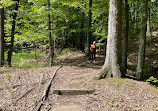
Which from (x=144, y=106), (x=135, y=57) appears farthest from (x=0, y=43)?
(x=135, y=57)

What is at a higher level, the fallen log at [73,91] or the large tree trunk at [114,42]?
the large tree trunk at [114,42]

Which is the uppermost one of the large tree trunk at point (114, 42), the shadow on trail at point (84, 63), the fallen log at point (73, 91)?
the large tree trunk at point (114, 42)

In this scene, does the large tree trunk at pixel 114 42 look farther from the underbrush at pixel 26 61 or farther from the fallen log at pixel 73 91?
the underbrush at pixel 26 61

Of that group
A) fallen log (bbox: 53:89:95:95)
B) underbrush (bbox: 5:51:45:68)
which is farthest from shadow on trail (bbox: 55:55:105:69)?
fallen log (bbox: 53:89:95:95)

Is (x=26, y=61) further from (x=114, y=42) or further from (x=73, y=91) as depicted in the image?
(x=114, y=42)

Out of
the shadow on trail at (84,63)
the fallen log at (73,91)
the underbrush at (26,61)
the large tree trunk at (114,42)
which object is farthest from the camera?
the underbrush at (26,61)

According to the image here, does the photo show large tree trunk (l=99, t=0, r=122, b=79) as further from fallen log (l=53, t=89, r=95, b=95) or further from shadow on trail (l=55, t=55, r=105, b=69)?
shadow on trail (l=55, t=55, r=105, b=69)

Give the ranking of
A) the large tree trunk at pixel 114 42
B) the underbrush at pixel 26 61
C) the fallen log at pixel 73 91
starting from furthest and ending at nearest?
the underbrush at pixel 26 61, the large tree trunk at pixel 114 42, the fallen log at pixel 73 91

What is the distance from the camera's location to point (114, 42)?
19.9ft

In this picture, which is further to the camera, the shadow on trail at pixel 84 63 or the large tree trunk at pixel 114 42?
the shadow on trail at pixel 84 63

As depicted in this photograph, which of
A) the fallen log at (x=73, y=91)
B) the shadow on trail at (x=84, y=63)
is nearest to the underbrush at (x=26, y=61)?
the shadow on trail at (x=84, y=63)

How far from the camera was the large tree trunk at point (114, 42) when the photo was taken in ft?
19.7

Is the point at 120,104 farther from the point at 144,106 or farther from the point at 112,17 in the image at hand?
the point at 112,17

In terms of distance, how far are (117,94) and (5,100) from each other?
412 cm
